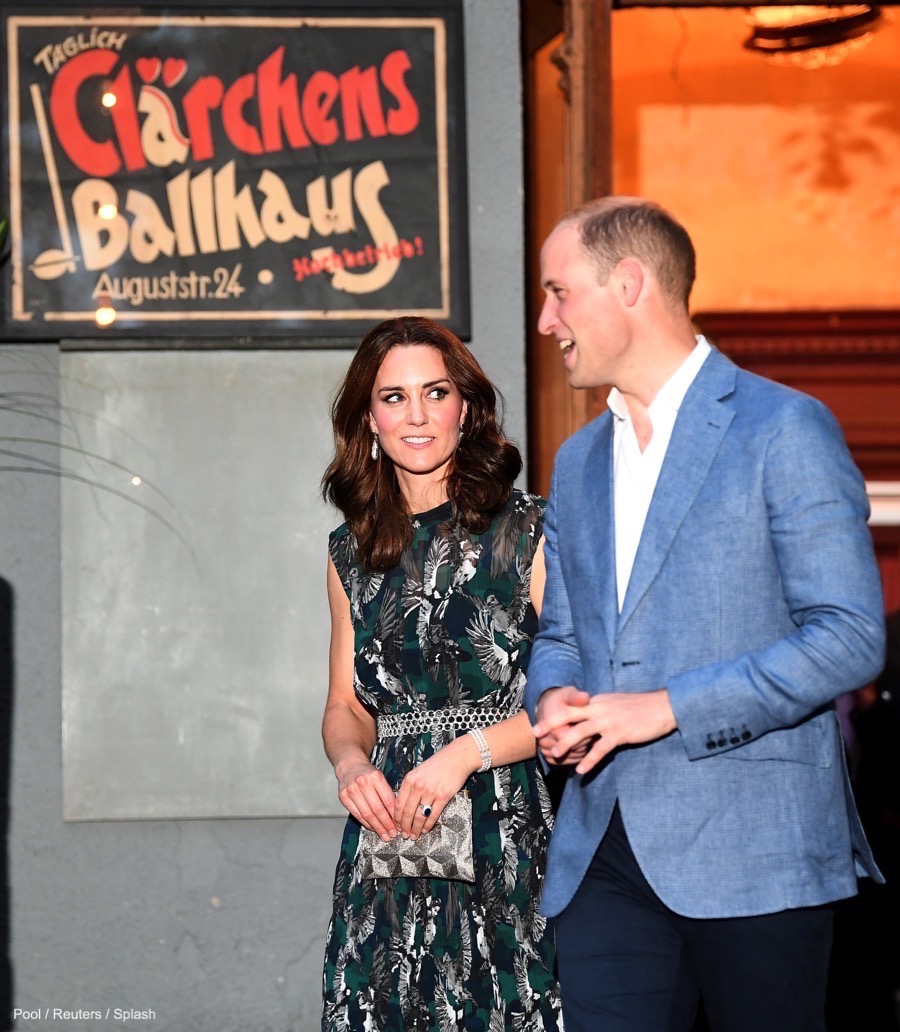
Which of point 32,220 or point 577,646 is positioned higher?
point 32,220

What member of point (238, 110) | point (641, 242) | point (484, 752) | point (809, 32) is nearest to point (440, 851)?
point (484, 752)

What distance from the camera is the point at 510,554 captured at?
352 centimetres

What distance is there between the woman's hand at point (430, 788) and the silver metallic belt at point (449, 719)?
0.42 ft

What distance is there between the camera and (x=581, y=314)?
111 inches

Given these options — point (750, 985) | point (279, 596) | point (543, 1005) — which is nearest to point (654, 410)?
point (750, 985)

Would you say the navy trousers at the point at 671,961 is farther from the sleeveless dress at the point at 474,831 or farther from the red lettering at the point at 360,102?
the red lettering at the point at 360,102

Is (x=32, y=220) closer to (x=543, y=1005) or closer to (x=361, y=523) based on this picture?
(x=361, y=523)

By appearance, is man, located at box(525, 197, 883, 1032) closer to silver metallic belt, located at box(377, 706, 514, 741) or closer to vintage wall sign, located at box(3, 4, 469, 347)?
silver metallic belt, located at box(377, 706, 514, 741)

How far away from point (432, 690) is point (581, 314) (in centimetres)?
103

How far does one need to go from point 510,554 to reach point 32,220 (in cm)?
244

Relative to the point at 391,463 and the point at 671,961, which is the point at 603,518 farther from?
the point at 391,463

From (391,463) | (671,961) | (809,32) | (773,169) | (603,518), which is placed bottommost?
(671,961)

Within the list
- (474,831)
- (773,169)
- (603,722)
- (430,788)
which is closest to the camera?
(603,722)

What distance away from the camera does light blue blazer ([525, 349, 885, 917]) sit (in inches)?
99.7
